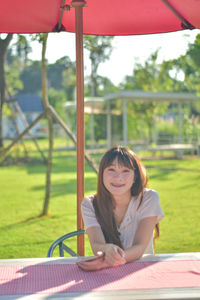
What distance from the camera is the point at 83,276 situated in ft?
4.55

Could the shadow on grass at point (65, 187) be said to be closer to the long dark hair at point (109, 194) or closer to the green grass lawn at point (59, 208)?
the green grass lawn at point (59, 208)

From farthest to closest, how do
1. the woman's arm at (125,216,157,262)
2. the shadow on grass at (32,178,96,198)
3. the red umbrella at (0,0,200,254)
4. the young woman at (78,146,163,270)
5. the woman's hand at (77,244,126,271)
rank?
1. the shadow on grass at (32,178,96,198)
2. the red umbrella at (0,0,200,254)
3. the young woman at (78,146,163,270)
4. the woman's arm at (125,216,157,262)
5. the woman's hand at (77,244,126,271)

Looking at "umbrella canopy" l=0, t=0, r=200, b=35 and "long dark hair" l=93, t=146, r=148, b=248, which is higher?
"umbrella canopy" l=0, t=0, r=200, b=35

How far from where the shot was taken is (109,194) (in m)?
1.93

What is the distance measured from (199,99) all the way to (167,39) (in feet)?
24.2

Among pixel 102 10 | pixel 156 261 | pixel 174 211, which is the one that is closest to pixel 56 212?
pixel 174 211

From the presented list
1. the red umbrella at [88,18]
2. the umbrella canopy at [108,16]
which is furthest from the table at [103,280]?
the umbrella canopy at [108,16]

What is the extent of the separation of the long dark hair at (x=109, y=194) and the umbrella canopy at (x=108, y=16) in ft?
2.96

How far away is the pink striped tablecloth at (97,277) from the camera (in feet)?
4.19

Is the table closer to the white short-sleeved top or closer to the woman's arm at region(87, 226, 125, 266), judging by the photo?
the woman's arm at region(87, 226, 125, 266)

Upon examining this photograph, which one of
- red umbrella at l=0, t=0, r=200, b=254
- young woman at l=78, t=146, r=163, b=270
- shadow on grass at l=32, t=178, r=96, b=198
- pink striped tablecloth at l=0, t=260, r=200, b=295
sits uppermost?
red umbrella at l=0, t=0, r=200, b=254

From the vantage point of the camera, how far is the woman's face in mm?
1843

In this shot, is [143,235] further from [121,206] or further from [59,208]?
[59,208]

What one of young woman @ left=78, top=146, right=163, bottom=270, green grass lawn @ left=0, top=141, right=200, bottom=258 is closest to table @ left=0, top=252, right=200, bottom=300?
young woman @ left=78, top=146, right=163, bottom=270
